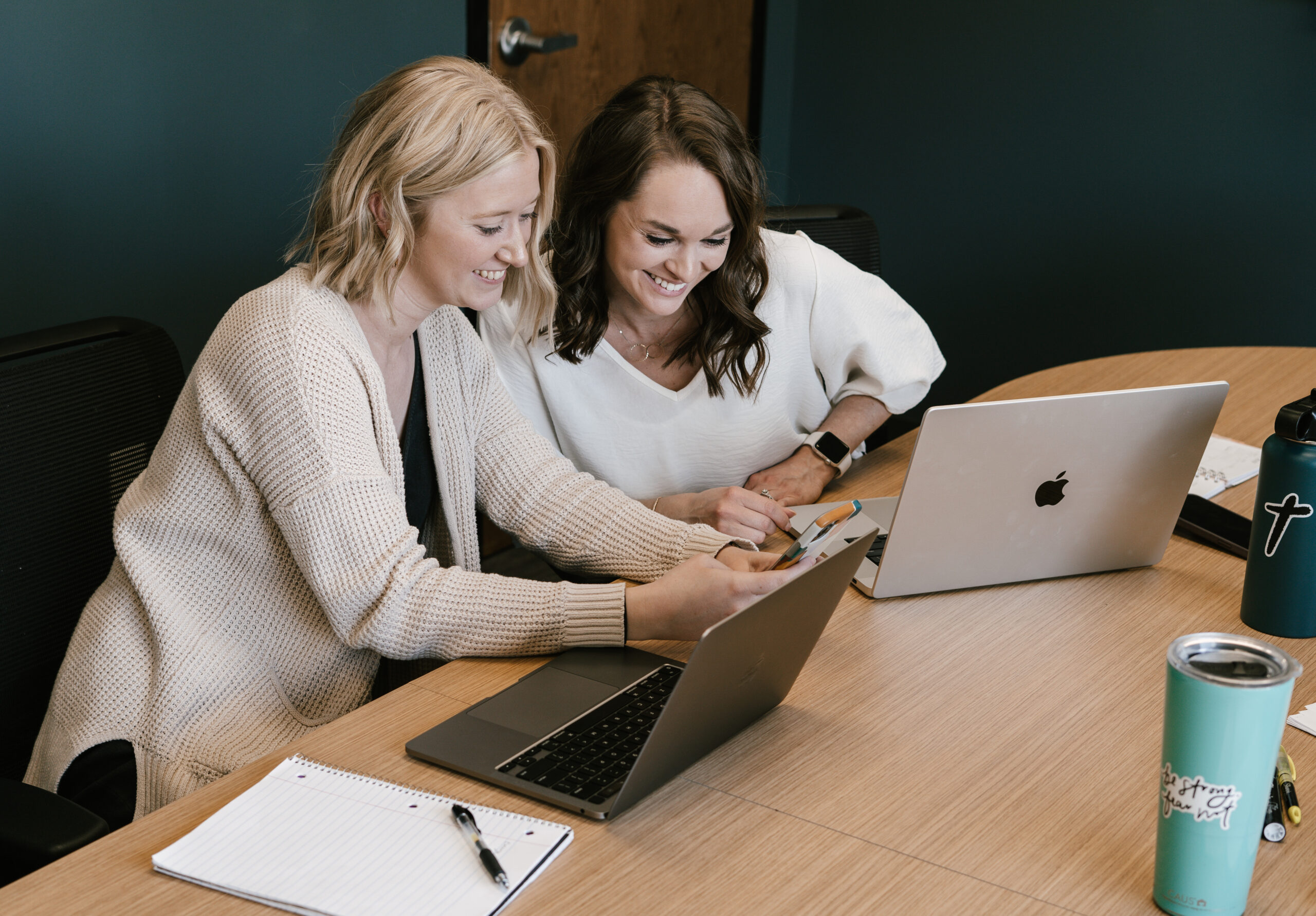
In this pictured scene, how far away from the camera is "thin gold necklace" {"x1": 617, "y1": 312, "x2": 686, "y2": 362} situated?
68.4 inches

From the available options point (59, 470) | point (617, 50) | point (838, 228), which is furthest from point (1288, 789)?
point (617, 50)

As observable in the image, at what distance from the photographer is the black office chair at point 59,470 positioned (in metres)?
1.21

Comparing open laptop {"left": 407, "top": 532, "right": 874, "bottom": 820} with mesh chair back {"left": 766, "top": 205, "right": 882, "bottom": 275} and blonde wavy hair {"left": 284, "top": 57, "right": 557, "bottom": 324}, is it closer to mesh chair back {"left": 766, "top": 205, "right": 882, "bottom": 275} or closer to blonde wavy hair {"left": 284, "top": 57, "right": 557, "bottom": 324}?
blonde wavy hair {"left": 284, "top": 57, "right": 557, "bottom": 324}

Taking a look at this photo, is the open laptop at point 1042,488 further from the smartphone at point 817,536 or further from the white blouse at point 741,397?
the white blouse at point 741,397

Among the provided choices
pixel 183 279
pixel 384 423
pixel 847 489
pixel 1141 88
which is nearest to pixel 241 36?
pixel 183 279

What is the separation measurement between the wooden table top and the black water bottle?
3 centimetres

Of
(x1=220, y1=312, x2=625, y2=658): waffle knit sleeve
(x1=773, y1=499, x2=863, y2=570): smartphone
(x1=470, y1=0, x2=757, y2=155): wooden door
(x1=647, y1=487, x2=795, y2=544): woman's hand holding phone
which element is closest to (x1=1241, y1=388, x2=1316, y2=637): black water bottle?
(x1=773, y1=499, x2=863, y2=570): smartphone

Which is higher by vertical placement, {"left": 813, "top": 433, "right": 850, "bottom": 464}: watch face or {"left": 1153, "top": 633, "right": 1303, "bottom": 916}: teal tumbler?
{"left": 1153, "top": 633, "right": 1303, "bottom": 916}: teal tumbler

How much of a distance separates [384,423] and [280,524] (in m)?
0.16

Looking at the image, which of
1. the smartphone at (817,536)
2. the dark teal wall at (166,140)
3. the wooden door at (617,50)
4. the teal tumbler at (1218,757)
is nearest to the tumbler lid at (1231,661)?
the teal tumbler at (1218,757)

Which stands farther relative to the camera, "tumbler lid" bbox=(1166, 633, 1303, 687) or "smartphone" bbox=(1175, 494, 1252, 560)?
"smartphone" bbox=(1175, 494, 1252, 560)

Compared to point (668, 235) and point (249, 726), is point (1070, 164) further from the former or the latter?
point (249, 726)

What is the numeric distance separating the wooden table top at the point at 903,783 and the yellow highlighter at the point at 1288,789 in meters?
0.01

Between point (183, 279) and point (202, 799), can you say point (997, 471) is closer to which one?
point (202, 799)
